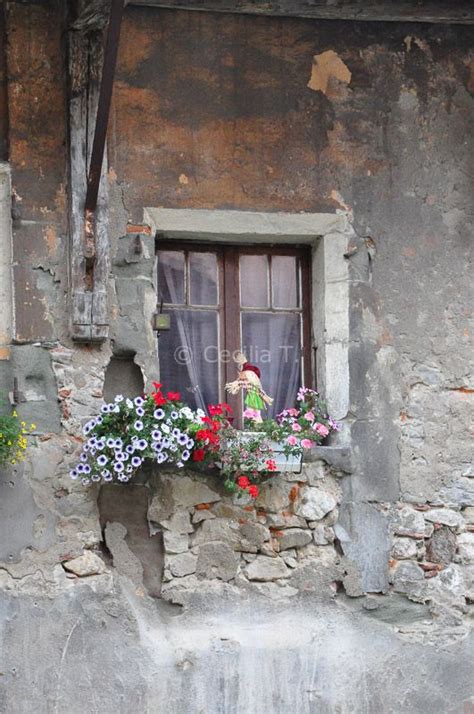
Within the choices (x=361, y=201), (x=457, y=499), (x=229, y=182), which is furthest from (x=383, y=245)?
(x=457, y=499)

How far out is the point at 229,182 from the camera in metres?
8.02

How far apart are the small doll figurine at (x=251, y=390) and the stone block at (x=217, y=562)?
2.25 ft

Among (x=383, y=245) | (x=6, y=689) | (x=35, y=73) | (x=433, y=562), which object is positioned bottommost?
(x=6, y=689)

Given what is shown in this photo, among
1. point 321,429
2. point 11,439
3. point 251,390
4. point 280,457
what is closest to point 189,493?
point 280,457

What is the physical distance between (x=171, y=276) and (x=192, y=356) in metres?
0.45

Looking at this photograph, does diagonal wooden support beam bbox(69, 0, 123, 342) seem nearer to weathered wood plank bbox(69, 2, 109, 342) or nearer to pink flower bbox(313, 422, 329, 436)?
weathered wood plank bbox(69, 2, 109, 342)

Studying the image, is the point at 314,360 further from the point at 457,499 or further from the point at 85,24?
the point at 85,24

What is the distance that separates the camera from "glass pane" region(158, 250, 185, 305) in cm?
809

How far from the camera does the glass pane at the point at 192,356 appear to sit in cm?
803

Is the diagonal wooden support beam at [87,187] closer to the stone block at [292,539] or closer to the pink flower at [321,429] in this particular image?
the pink flower at [321,429]

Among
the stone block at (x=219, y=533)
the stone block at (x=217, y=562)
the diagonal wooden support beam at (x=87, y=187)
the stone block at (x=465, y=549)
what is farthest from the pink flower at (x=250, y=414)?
the stone block at (x=465, y=549)

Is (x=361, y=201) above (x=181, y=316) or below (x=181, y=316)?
above

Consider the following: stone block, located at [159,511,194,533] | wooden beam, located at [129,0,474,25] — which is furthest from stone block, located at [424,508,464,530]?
wooden beam, located at [129,0,474,25]

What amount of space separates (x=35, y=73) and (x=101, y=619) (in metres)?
2.83
